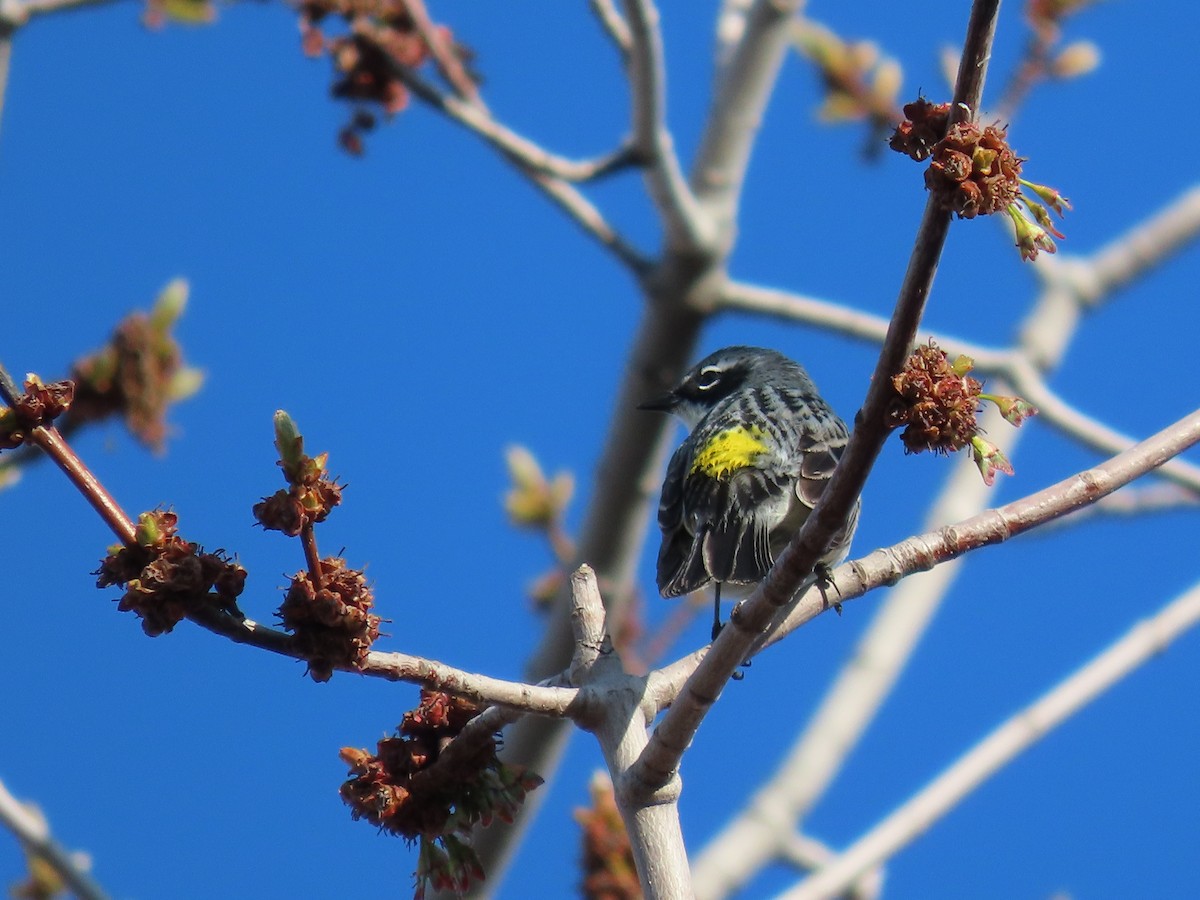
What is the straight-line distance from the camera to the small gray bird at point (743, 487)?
5.39 m

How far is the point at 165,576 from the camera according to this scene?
267cm

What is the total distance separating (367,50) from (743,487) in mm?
2677

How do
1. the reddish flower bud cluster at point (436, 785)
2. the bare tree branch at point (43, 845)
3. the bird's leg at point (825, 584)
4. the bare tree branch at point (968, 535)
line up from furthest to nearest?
the bare tree branch at point (43, 845)
the bird's leg at point (825, 584)
the bare tree branch at point (968, 535)
the reddish flower bud cluster at point (436, 785)

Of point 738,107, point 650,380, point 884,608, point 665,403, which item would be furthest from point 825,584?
point 884,608

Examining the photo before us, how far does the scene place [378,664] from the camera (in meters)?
2.89

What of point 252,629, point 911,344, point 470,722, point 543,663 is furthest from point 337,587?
point 543,663

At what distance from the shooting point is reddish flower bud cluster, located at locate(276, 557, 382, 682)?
2.71 meters

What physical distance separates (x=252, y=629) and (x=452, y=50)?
4.79 m

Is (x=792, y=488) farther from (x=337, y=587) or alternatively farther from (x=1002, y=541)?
(x=337, y=587)

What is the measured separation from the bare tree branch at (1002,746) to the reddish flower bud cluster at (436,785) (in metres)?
2.59

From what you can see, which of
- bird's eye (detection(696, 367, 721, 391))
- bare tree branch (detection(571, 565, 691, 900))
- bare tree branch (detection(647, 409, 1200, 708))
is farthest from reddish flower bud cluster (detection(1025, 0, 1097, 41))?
bare tree branch (detection(571, 565, 691, 900))

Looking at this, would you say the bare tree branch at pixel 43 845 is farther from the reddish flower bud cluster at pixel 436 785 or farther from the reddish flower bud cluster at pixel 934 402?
the reddish flower bud cluster at pixel 934 402

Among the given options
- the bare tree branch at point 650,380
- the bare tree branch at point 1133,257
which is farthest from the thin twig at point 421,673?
the bare tree branch at point 1133,257

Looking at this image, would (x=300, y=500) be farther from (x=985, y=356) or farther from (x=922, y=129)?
(x=985, y=356)
